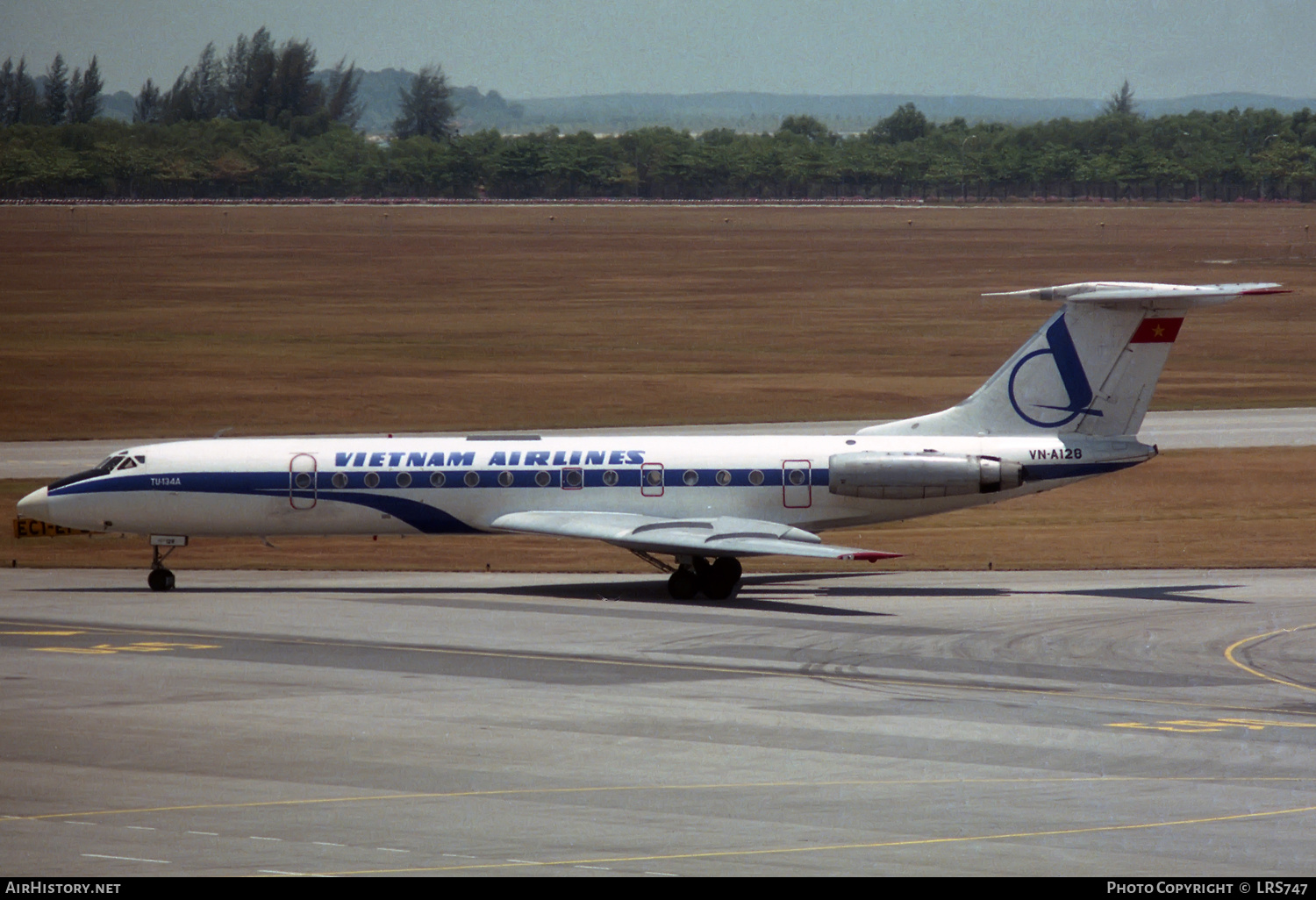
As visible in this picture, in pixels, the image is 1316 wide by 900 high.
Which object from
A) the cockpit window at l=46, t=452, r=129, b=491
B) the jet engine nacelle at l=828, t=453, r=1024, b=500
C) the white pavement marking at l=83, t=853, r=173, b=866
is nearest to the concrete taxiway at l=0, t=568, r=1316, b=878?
the white pavement marking at l=83, t=853, r=173, b=866

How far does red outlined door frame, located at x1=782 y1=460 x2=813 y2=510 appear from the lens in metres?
35.1

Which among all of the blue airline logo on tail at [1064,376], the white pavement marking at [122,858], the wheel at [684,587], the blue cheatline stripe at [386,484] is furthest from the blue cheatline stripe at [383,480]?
the white pavement marking at [122,858]

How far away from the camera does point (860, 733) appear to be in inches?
866

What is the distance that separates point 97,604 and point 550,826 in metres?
19.5

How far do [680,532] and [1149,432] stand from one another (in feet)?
95.8

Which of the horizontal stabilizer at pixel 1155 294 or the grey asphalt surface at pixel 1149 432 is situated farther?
the grey asphalt surface at pixel 1149 432

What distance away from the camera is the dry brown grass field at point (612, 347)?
43281 mm

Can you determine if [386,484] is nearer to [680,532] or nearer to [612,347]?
[680,532]

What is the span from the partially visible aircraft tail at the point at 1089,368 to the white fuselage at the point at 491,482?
592 mm

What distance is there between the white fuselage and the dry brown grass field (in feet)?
14.3

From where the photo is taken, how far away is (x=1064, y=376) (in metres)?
35.7

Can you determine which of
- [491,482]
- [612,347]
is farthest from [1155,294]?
[612,347]

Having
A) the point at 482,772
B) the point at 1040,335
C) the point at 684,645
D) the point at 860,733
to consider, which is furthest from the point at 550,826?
the point at 1040,335

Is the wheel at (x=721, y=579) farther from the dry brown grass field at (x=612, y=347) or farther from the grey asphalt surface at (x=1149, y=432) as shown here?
the grey asphalt surface at (x=1149, y=432)
